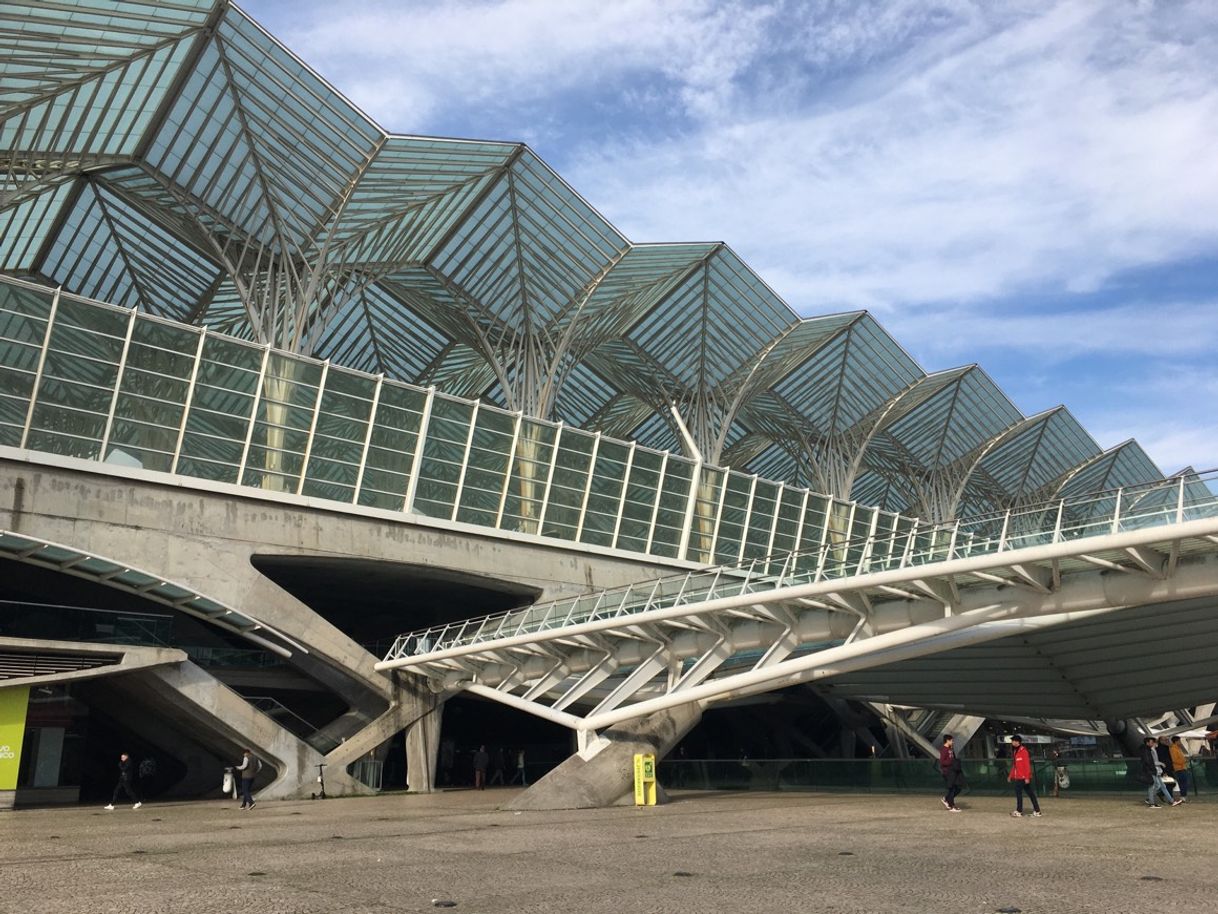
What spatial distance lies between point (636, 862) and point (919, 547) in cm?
1086

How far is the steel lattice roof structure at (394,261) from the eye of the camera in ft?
112

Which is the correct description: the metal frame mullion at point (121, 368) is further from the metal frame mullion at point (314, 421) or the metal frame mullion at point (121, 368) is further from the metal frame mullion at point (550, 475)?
the metal frame mullion at point (550, 475)

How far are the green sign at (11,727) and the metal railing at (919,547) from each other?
39.6ft

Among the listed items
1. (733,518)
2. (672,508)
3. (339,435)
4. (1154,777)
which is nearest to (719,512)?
(733,518)

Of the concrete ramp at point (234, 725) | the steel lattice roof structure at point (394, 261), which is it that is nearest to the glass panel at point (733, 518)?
the steel lattice roof structure at point (394, 261)

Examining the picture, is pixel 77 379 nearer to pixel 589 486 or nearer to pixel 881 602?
pixel 589 486

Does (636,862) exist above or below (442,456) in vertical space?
below

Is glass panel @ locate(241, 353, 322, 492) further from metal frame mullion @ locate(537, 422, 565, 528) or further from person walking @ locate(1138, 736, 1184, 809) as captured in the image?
person walking @ locate(1138, 736, 1184, 809)

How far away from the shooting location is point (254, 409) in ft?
118

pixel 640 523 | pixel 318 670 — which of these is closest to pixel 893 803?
pixel 318 670

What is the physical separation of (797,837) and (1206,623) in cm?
1574

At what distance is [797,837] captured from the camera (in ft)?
52.1

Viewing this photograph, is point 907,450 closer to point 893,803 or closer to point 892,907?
point 893,803

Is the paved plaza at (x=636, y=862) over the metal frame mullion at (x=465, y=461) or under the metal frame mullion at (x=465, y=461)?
under
